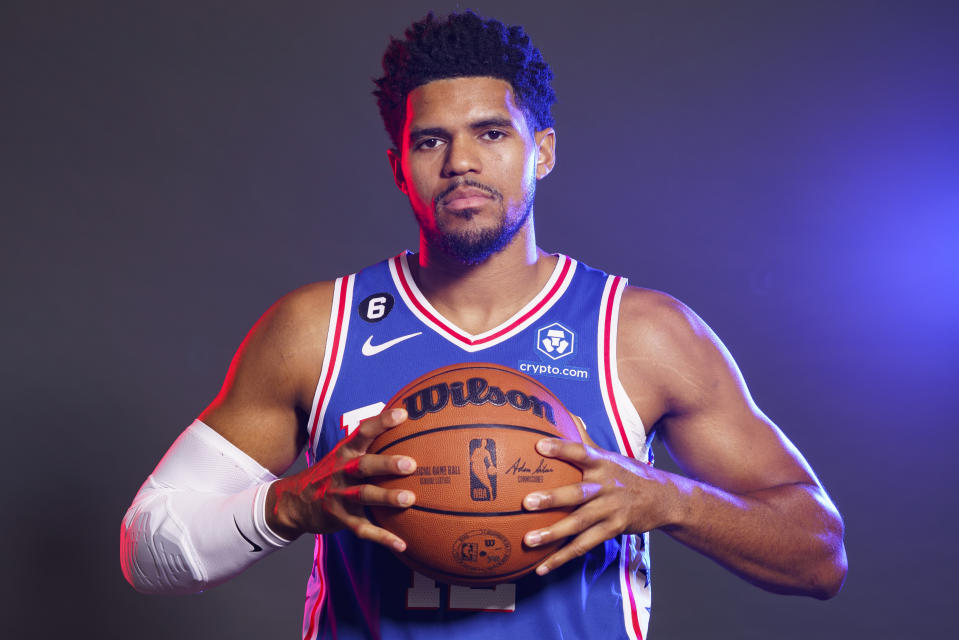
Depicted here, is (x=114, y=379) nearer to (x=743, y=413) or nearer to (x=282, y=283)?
(x=282, y=283)

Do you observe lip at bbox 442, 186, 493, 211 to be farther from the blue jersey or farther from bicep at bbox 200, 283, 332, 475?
bicep at bbox 200, 283, 332, 475

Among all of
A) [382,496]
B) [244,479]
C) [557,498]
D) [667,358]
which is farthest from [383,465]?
[667,358]

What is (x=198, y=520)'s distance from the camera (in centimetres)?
181

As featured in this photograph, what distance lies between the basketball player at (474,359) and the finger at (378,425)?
286mm

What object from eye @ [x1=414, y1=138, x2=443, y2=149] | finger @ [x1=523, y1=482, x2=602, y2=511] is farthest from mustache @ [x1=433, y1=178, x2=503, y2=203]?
finger @ [x1=523, y1=482, x2=602, y2=511]

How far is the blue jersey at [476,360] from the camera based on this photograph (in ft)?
5.91

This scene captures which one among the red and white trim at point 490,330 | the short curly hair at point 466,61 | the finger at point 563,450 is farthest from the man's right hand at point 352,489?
the short curly hair at point 466,61

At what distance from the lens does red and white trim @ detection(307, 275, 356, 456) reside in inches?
76.6

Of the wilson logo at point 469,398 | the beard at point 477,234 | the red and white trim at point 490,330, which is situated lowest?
the wilson logo at point 469,398

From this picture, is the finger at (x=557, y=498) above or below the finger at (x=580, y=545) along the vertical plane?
above

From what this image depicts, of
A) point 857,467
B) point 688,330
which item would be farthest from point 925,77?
point 688,330

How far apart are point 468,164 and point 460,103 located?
18 centimetres

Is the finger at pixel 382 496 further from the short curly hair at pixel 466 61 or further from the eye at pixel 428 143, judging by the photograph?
the short curly hair at pixel 466 61

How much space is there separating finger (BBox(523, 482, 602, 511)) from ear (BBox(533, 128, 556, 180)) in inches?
40.8
